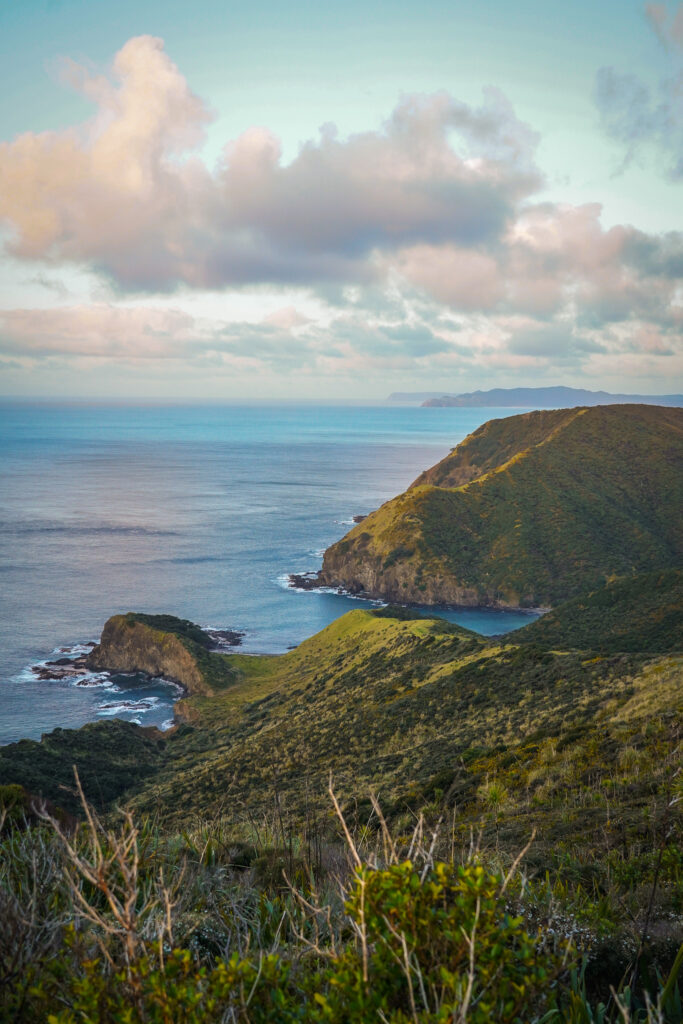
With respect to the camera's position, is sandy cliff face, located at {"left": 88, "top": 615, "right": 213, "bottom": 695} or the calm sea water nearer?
the calm sea water

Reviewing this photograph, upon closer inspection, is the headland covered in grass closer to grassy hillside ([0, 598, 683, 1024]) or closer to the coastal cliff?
grassy hillside ([0, 598, 683, 1024])

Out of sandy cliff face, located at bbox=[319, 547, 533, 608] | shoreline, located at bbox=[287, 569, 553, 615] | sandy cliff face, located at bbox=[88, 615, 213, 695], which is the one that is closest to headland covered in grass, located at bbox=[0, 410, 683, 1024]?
sandy cliff face, located at bbox=[88, 615, 213, 695]

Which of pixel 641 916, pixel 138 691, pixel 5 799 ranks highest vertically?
pixel 641 916

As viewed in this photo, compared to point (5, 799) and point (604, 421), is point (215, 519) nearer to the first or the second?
point (604, 421)

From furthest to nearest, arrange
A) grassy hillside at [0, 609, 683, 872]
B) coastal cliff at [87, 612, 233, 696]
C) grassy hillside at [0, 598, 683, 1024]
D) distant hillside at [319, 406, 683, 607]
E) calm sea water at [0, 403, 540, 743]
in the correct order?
distant hillside at [319, 406, 683, 607]
coastal cliff at [87, 612, 233, 696]
calm sea water at [0, 403, 540, 743]
grassy hillside at [0, 609, 683, 872]
grassy hillside at [0, 598, 683, 1024]

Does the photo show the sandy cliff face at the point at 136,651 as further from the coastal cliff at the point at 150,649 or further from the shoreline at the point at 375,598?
the shoreline at the point at 375,598

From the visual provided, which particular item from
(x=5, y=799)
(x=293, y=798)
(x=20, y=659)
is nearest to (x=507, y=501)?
(x=20, y=659)

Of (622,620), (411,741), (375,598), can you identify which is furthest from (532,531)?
(411,741)

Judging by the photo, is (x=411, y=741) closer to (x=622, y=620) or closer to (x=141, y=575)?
(x=622, y=620)
